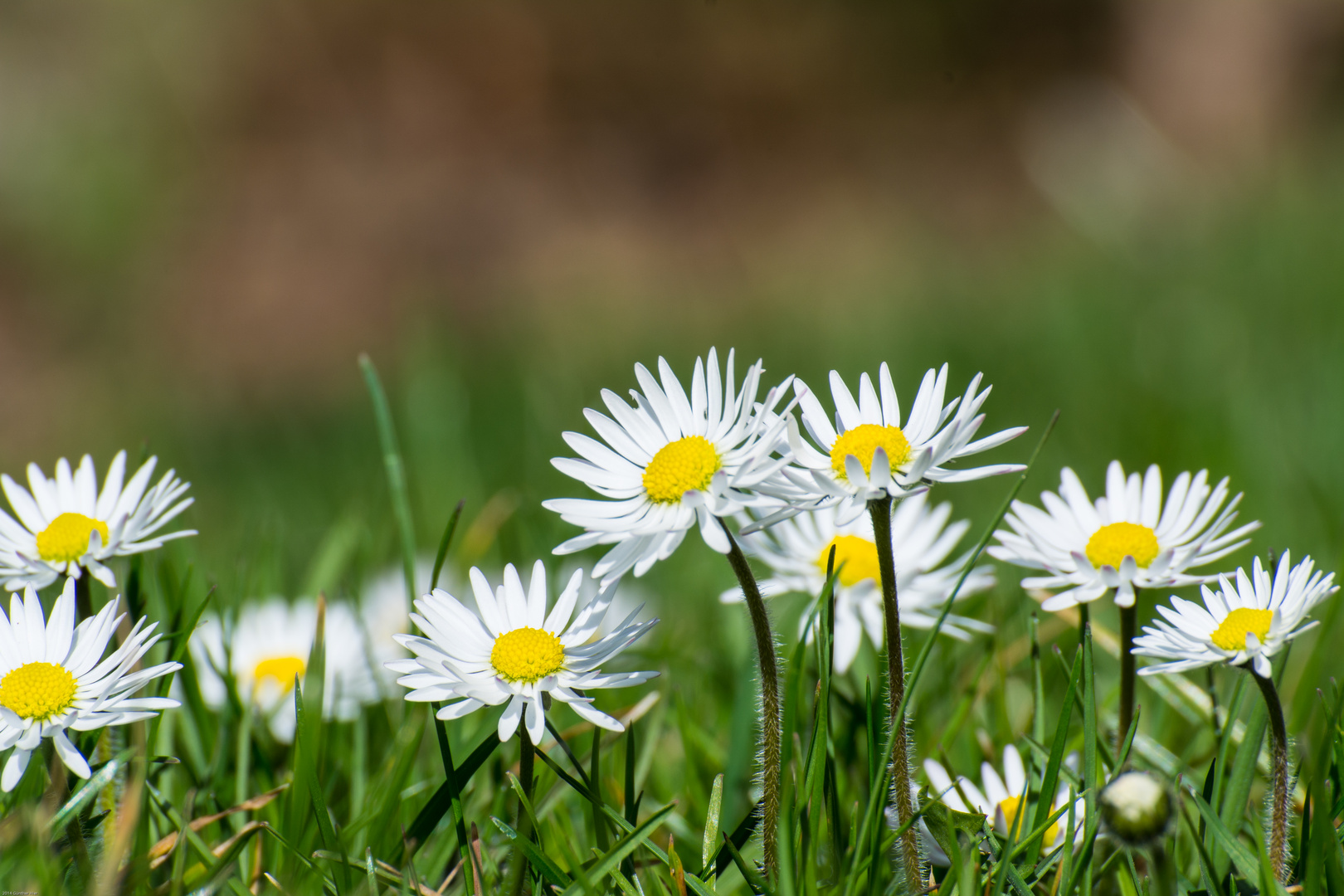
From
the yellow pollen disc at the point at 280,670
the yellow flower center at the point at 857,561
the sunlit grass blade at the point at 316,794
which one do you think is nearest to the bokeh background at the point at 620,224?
the yellow pollen disc at the point at 280,670

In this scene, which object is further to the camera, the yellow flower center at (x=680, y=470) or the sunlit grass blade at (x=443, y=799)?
the sunlit grass blade at (x=443, y=799)

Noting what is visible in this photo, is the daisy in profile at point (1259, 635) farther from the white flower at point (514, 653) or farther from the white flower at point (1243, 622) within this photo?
the white flower at point (514, 653)

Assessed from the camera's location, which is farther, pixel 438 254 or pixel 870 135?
pixel 870 135

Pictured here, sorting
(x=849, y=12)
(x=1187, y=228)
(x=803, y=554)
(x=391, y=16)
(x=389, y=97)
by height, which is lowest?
(x=803, y=554)

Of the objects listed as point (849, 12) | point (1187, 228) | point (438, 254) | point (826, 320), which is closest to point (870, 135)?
point (849, 12)

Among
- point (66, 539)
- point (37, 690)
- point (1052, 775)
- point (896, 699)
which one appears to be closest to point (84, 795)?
point (37, 690)

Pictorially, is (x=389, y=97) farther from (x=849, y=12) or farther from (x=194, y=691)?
(x=194, y=691)

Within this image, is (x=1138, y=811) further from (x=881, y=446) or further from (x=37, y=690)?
(x=37, y=690)
